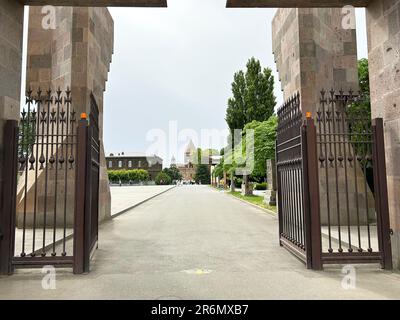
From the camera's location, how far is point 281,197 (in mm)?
7156

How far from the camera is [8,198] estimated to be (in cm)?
495

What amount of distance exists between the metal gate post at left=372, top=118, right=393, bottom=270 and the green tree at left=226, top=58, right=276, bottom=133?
99.8 feet

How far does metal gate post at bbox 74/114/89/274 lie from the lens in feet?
16.2

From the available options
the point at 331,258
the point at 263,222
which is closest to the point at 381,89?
the point at 331,258

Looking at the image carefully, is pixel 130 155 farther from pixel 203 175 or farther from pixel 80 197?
pixel 80 197

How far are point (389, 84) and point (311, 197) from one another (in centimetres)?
228

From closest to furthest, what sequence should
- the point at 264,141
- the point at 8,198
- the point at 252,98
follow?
the point at 8,198, the point at 264,141, the point at 252,98

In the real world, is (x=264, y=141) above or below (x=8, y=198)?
above

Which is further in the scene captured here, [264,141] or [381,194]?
[264,141]

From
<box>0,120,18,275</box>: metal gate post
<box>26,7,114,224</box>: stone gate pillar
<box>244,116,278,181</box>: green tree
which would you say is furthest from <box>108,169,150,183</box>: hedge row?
<box>0,120,18,275</box>: metal gate post

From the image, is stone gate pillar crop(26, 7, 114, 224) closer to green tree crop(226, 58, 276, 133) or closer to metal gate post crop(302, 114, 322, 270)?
metal gate post crop(302, 114, 322, 270)

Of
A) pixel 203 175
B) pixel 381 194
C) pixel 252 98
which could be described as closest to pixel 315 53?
pixel 381 194
